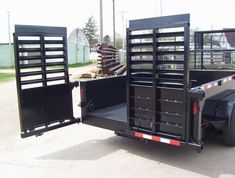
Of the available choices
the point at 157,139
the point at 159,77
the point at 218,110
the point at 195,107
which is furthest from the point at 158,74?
the point at 218,110

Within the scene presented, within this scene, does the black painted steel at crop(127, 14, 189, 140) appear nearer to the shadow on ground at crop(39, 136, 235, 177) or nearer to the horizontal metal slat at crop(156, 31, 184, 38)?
the horizontal metal slat at crop(156, 31, 184, 38)

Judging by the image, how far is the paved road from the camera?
13.7ft

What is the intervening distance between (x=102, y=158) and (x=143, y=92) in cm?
127

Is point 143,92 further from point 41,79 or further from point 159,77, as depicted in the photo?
point 41,79

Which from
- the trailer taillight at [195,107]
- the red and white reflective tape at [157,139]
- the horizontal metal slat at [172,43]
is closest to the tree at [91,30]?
the red and white reflective tape at [157,139]

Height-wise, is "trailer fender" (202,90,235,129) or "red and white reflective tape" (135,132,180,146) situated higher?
"trailer fender" (202,90,235,129)

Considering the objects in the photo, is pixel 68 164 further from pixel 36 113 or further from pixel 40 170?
pixel 36 113

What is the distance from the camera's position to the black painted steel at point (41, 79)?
4520mm

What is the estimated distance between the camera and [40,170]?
4.30 meters

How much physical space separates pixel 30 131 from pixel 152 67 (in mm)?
2146

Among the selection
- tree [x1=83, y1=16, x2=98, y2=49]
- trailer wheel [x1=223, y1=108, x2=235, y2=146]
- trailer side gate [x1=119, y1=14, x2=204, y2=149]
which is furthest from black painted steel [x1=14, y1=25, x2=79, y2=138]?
tree [x1=83, y1=16, x2=98, y2=49]

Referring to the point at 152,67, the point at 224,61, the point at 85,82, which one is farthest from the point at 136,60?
the point at 224,61

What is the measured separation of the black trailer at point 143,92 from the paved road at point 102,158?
16.3 inches

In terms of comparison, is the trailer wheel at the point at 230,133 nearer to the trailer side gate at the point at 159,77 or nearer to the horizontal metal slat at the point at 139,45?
the trailer side gate at the point at 159,77
